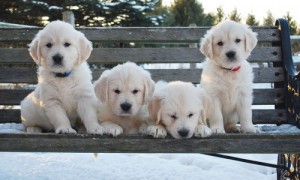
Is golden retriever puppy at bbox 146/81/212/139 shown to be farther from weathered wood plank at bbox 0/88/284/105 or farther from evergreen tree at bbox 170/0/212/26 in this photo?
evergreen tree at bbox 170/0/212/26

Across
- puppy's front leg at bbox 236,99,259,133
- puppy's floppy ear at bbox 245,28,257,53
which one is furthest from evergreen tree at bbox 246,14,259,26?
puppy's front leg at bbox 236,99,259,133

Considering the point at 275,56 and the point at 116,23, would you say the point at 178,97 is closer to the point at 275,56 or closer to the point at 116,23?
the point at 275,56

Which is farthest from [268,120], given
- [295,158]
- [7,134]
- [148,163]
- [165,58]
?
[7,134]

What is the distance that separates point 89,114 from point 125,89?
1.14ft

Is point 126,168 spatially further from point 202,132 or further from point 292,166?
point 202,132

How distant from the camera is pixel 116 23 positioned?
15195mm

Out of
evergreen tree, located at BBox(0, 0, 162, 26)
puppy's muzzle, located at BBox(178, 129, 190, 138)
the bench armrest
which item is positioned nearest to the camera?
puppy's muzzle, located at BBox(178, 129, 190, 138)

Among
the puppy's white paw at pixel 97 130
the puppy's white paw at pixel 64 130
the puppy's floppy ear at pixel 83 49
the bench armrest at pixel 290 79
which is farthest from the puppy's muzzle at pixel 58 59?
the bench armrest at pixel 290 79

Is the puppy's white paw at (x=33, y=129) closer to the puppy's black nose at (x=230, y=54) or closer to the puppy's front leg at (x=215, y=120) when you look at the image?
the puppy's front leg at (x=215, y=120)

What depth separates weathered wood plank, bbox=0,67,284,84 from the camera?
189 inches

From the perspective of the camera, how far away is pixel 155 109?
128 inches

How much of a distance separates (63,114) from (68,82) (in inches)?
12.9

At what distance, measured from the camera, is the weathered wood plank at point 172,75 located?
4.79 m

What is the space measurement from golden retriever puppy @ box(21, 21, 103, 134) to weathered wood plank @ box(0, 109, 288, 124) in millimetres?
979
